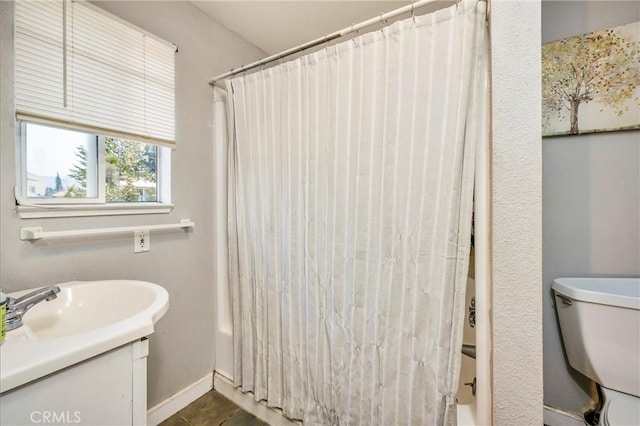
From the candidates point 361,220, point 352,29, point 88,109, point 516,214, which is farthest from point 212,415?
point 352,29

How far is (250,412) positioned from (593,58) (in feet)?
8.79

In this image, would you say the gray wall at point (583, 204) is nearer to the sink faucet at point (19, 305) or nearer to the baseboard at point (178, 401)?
the baseboard at point (178, 401)

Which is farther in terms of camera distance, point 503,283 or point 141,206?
point 141,206

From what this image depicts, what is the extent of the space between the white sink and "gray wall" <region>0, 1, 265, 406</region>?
160mm

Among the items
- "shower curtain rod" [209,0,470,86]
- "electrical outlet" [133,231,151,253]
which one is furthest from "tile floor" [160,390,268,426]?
"shower curtain rod" [209,0,470,86]

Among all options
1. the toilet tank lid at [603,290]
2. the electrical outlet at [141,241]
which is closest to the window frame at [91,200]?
the electrical outlet at [141,241]

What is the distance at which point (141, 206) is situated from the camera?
137 cm

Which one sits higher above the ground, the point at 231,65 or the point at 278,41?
the point at 278,41

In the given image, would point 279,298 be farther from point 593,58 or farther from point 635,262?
point 593,58

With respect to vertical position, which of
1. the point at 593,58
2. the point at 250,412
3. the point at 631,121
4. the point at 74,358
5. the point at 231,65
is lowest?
the point at 250,412

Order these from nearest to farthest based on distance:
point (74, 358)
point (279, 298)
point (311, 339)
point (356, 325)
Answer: point (74, 358) → point (356, 325) → point (311, 339) → point (279, 298)

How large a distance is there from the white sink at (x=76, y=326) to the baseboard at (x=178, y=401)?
76 cm

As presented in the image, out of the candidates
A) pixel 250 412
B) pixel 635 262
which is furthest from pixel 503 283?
pixel 250 412

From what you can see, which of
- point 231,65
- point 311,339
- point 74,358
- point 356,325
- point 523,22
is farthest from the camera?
point 231,65
